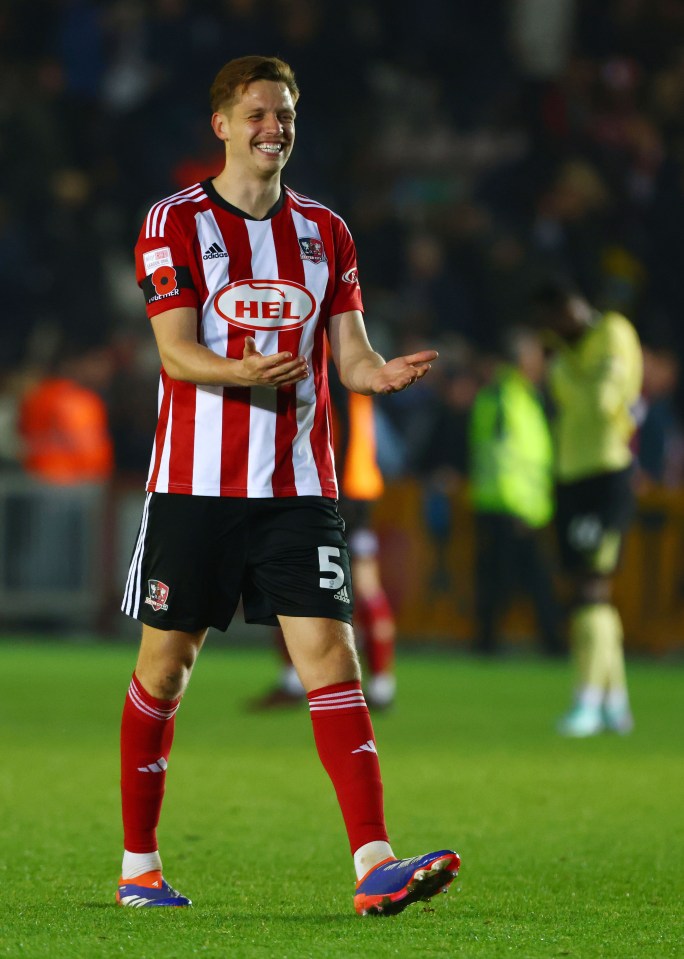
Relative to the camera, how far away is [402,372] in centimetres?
432

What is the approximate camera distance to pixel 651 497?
44.9ft

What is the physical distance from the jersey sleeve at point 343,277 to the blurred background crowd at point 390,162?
35.1 feet

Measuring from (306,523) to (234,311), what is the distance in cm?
54

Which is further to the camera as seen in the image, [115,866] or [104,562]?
[104,562]

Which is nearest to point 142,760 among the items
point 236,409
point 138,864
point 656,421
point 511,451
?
point 138,864

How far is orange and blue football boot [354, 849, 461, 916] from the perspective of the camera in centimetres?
404

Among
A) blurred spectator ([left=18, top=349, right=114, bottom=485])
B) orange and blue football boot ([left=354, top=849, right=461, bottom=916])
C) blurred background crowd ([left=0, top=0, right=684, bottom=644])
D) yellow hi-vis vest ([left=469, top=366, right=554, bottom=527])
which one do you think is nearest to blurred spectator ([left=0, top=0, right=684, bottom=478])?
blurred background crowd ([left=0, top=0, right=684, bottom=644])

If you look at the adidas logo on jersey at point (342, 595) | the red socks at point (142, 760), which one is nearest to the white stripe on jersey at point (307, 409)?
the adidas logo on jersey at point (342, 595)

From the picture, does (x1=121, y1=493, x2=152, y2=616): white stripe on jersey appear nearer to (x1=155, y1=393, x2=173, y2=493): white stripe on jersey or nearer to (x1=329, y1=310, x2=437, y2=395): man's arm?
(x1=155, y1=393, x2=173, y2=493): white stripe on jersey

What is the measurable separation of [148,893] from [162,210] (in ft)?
5.44

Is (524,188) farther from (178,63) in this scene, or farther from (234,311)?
(234,311)

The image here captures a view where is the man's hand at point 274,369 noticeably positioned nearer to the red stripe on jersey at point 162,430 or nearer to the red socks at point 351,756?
the red stripe on jersey at point 162,430

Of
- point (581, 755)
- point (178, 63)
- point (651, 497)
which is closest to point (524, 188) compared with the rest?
point (178, 63)

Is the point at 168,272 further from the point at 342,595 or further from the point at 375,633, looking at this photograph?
the point at 375,633
